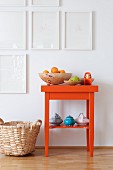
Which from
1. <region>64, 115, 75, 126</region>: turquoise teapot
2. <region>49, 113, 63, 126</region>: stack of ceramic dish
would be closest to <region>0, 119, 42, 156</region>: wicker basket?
<region>49, 113, 63, 126</region>: stack of ceramic dish

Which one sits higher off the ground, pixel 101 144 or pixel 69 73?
pixel 69 73

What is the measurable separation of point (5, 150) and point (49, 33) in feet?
4.50

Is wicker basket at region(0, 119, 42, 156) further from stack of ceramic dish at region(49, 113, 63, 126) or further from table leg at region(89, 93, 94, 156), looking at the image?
table leg at region(89, 93, 94, 156)

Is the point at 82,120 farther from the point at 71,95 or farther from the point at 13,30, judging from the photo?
the point at 13,30

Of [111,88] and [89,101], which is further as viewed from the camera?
[111,88]

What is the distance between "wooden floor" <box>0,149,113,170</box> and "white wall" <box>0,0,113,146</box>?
25cm

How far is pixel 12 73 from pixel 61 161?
119 centimetres

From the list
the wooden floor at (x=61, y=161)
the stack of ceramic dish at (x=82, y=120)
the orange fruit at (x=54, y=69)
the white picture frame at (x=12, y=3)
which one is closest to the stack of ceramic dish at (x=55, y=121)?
the stack of ceramic dish at (x=82, y=120)

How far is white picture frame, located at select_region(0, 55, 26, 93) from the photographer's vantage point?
13.9ft

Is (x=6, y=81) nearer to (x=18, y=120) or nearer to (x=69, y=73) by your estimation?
(x=18, y=120)

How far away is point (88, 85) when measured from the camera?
3910mm

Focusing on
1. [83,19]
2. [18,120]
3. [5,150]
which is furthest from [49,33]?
[5,150]

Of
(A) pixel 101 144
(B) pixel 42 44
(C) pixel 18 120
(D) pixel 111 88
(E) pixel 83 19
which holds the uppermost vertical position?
(E) pixel 83 19

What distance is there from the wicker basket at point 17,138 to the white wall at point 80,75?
0.43 meters
